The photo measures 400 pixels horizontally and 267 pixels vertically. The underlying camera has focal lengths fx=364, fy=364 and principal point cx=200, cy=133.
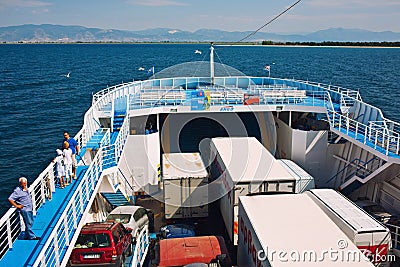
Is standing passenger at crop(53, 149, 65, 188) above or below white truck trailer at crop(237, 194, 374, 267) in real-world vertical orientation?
above

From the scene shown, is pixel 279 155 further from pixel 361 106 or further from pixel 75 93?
pixel 75 93

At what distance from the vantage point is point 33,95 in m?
44.4

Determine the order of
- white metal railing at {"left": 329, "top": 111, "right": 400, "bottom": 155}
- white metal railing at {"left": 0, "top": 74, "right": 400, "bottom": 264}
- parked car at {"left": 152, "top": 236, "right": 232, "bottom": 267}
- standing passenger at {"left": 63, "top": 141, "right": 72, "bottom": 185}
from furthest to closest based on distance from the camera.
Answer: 1. white metal railing at {"left": 329, "top": 111, "right": 400, "bottom": 155}
2. parked car at {"left": 152, "top": 236, "right": 232, "bottom": 267}
3. standing passenger at {"left": 63, "top": 141, "right": 72, "bottom": 185}
4. white metal railing at {"left": 0, "top": 74, "right": 400, "bottom": 264}

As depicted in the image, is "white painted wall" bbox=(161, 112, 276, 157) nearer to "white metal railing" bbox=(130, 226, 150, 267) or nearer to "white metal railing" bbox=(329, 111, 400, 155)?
"white metal railing" bbox=(329, 111, 400, 155)

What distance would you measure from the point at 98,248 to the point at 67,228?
161 centimetres

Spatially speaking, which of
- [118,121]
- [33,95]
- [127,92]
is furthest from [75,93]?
[118,121]

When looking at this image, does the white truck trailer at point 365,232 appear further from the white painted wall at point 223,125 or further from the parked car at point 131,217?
the white painted wall at point 223,125

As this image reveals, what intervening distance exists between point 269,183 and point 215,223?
3739mm

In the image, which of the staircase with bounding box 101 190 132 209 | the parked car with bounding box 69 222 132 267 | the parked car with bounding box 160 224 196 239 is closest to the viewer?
the parked car with bounding box 69 222 132 267

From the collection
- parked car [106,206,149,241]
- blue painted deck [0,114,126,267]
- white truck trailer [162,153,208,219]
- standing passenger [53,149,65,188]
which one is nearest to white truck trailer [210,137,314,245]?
white truck trailer [162,153,208,219]

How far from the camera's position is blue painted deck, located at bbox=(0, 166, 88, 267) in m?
6.72

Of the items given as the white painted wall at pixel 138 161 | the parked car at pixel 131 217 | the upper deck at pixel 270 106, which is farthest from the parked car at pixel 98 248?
the upper deck at pixel 270 106

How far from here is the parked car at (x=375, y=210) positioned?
12207mm

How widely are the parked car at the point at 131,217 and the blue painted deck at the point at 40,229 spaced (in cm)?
226
